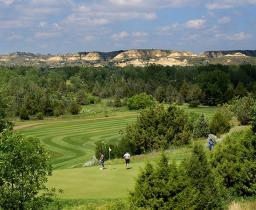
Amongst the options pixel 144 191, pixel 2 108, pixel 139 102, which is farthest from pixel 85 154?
pixel 139 102

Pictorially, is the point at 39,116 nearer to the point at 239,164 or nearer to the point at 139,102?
the point at 139,102

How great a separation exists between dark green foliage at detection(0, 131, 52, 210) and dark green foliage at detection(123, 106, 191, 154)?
126ft

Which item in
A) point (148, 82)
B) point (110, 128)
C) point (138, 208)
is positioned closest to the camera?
point (138, 208)

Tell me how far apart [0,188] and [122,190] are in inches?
441

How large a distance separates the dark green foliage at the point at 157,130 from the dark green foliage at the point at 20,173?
3841 centimetres

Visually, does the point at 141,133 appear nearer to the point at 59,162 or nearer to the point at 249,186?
the point at 59,162

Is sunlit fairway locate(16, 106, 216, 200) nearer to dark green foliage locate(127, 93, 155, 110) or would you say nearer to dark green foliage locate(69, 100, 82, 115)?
dark green foliage locate(69, 100, 82, 115)

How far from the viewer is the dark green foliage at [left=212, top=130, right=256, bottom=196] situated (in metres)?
23.6

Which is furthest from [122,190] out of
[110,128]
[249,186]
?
[110,128]

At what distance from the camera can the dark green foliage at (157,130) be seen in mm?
54094

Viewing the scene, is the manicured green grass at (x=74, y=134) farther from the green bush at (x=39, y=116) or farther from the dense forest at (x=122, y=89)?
the dense forest at (x=122, y=89)

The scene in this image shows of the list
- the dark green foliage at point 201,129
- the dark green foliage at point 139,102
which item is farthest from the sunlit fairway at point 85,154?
the dark green foliage at point 201,129

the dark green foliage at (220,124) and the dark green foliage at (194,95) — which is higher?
the dark green foliage at (220,124)

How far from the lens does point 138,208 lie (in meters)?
15.8
